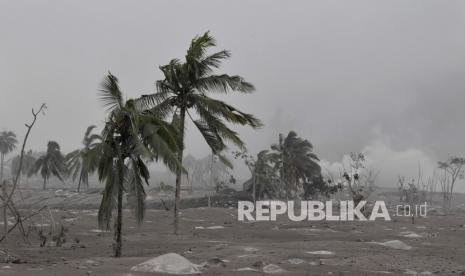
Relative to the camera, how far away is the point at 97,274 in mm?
11641

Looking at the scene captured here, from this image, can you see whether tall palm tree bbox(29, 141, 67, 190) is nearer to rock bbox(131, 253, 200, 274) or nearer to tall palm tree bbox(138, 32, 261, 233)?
tall palm tree bbox(138, 32, 261, 233)

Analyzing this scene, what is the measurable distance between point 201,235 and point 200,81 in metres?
7.33

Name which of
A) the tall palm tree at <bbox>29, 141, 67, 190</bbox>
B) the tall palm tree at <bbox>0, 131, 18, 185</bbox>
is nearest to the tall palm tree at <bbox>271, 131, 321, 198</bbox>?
the tall palm tree at <bbox>29, 141, 67, 190</bbox>

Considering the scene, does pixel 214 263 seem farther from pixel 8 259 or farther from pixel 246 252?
pixel 8 259

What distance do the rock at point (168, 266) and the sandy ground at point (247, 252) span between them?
0.34 meters

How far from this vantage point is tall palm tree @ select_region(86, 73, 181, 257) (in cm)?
1475

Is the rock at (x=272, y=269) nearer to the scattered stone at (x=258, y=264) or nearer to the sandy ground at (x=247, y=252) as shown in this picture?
the sandy ground at (x=247, y=252)

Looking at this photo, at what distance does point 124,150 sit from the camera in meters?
15.2

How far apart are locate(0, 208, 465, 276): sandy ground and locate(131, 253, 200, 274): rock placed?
0.34 m

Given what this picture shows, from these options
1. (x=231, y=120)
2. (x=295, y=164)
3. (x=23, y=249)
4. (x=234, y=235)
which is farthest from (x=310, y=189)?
(x=23, y=249)

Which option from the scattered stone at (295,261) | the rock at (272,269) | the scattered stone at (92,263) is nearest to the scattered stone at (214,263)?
the rock at (272,269)

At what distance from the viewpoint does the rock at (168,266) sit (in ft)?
40.4

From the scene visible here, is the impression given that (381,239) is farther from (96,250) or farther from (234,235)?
(96,250)

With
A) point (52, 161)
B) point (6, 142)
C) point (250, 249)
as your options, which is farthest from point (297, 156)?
point (6, 142)
